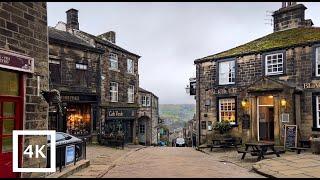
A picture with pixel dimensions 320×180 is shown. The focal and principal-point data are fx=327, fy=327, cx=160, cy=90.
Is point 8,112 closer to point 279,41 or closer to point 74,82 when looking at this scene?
point 74,82

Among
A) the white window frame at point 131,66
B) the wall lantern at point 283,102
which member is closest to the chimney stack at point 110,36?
the white window frame at point 131,66

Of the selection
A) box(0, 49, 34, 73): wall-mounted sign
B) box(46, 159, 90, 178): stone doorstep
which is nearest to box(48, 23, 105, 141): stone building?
box(46, 159, 90, 178): stone doorstep

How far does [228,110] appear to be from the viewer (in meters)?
20.2

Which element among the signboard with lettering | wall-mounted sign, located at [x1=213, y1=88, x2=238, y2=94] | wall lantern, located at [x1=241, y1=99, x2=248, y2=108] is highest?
wall-mounted sign, located at [x1=213, y1=88, x2=238, y2=94]

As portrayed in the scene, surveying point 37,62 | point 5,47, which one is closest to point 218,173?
point 37,62

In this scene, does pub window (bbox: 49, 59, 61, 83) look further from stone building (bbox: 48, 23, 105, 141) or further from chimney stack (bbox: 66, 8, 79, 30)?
chimney stack (bbox: 66, 8, 79, 30)

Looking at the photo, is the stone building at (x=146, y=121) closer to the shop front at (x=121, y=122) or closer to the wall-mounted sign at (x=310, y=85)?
the shop front at (x=121, y=122)

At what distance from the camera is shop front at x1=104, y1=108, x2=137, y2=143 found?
82.3ft

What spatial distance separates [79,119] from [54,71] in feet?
13.1

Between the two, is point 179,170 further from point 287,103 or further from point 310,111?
point 310,111

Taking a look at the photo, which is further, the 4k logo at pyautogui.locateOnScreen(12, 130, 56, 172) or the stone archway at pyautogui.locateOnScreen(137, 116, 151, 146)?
the stone archway at pyautogui.locateOnScreen(137, 116, 151, 146)

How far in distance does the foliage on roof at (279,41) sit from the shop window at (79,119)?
861 cm

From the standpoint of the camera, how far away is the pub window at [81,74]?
73.5 ft

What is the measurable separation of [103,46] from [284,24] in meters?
13.2
